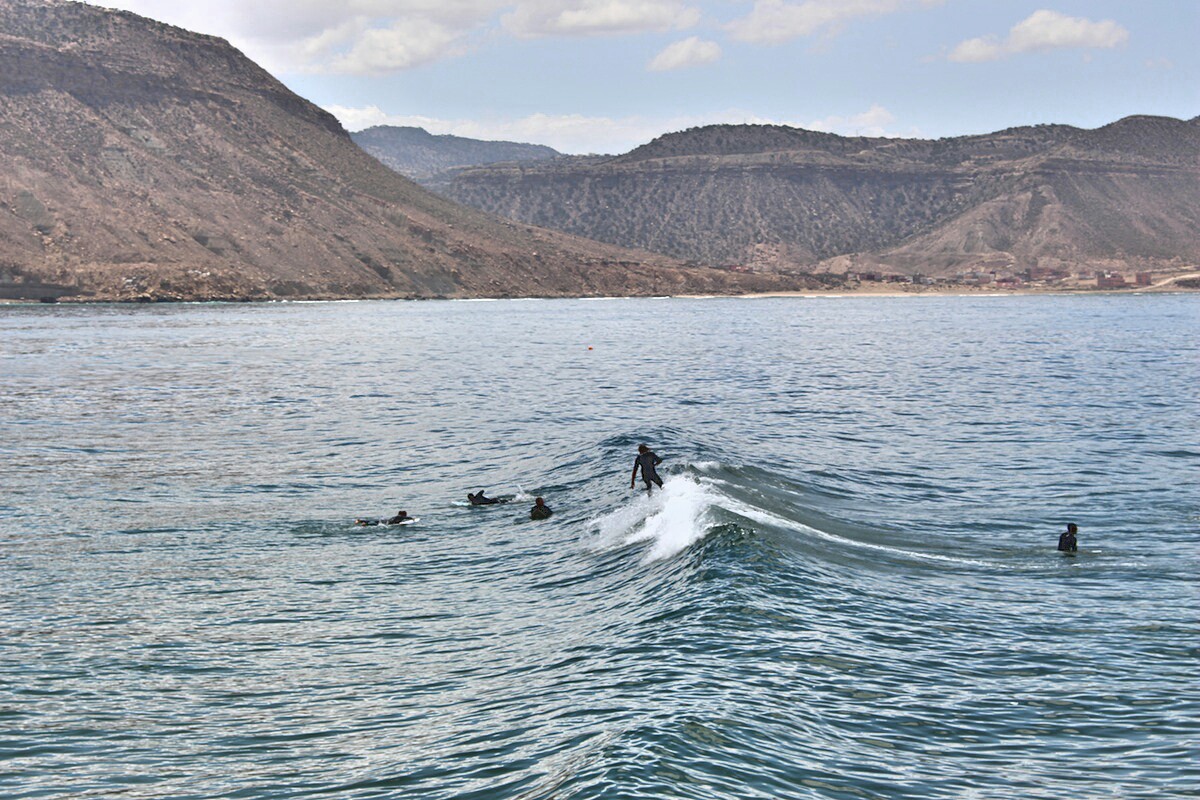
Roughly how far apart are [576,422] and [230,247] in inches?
6092

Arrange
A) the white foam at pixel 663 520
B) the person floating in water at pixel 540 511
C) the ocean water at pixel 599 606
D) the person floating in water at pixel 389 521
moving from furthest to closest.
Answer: the person floating in water at pixel 540 511 < the person floating in water at pixel 389 521 < the white foam at pixel 663 520 < the ocean water at pixel 599 606

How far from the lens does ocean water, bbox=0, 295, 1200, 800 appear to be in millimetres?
13273

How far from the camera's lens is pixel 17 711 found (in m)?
15.5

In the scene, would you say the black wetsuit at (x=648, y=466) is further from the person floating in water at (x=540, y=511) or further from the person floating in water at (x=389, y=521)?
the person floating in water at (x=389, y=521)

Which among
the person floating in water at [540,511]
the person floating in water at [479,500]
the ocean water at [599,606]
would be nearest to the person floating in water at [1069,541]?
the ocean water at [599,606]

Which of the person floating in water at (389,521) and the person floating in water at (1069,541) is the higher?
the person floating in water at (1069,541)

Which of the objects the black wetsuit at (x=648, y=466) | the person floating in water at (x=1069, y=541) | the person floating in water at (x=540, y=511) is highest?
the black wetsuit at (x=648, y=466)

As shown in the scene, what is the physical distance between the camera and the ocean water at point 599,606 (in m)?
13.3

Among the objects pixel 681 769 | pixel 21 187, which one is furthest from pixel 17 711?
pixel 21 187

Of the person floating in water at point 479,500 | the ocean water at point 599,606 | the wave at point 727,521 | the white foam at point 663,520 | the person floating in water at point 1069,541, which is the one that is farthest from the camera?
the person floating in water at point 479,500

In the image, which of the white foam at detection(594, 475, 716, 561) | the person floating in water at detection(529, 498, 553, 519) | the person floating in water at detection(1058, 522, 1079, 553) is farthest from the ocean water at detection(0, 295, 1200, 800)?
the person floating in water at detection(529, 498, 553, 519)

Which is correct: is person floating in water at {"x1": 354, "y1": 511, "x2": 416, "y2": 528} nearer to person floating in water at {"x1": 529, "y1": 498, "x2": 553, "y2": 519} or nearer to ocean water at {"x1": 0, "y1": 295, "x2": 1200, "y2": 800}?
ocean water at {"x1": 0, "y1": 295, "x2": 1200, "y2": 800}

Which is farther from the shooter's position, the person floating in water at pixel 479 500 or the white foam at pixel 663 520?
the person floating in water at pixel 479 500

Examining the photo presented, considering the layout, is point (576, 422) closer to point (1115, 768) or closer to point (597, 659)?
point (597, 659)
